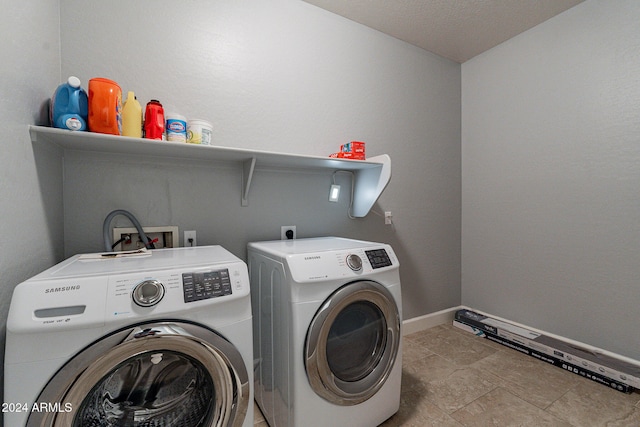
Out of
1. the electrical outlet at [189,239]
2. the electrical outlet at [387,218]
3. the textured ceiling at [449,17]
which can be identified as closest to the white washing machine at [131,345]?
the electrical outlet at [189,239]

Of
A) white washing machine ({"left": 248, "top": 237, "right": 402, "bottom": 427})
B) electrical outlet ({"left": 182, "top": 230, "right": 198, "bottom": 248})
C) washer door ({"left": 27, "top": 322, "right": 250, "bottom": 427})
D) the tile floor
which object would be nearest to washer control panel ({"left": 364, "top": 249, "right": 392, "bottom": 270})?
white washing machine ({"left": 248, "top": 237, "right": 402, "bottom": 427})

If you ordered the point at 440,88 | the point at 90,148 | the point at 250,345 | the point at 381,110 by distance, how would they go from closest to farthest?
the point at 250,345 → the point at 90,148 → the point at 381,110 → the point at 440,88

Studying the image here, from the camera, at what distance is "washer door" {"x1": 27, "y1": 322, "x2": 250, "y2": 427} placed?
2.34 ft

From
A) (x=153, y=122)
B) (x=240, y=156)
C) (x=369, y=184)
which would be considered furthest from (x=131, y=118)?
(x=369, y=184)

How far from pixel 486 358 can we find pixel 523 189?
4.53 feet

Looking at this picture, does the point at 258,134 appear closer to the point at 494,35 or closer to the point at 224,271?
the point at 224,271

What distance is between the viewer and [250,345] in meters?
0.95

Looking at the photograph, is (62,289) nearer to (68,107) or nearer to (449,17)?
(68,107)

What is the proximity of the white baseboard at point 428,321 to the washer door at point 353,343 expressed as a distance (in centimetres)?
110

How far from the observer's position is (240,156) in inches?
57.1

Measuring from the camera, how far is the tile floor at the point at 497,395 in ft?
4.54

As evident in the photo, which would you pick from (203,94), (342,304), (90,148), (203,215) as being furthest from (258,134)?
(342,304)

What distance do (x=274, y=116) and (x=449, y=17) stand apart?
155cm

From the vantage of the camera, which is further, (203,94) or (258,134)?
(258,134)
